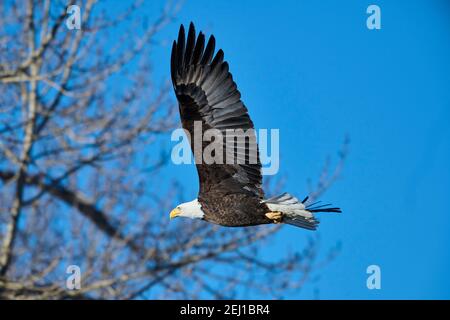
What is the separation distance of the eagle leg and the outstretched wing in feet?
0.68

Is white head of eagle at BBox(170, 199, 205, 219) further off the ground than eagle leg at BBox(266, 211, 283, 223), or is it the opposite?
white head of eagle at BBox(170, 199, 205, 219)

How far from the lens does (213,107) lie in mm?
6367

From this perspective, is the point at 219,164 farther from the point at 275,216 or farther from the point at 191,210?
the point at 275,216

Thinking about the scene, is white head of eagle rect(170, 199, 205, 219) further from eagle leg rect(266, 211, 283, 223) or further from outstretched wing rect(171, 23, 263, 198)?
eagle leg rect(266, 211, 283, 223)

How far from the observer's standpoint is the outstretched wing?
20.5ft

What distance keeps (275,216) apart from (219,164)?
1.85 feet

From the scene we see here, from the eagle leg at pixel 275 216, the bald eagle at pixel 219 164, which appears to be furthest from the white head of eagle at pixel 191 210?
the eagle leg at pixel 275 216

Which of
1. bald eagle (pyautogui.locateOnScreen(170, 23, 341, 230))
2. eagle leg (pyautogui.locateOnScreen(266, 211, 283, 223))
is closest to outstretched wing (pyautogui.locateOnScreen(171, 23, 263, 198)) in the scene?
bald eagle (pyautogui.locateOnScreen(170, 23, 341, 230))

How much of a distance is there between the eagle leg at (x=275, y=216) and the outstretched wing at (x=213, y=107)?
207 mm

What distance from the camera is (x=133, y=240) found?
45.4 ft

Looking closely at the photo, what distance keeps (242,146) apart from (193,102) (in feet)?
1.65
